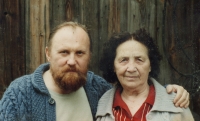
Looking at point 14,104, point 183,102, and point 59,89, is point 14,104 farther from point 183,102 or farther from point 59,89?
point 183,102

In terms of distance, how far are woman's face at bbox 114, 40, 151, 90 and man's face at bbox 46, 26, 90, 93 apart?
29 cm

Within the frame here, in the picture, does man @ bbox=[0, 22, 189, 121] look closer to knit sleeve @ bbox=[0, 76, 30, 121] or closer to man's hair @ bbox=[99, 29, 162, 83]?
knit sleeve @ bbox=[0, 76, 30, 121]

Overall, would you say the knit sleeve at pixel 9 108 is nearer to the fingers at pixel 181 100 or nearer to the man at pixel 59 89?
the man at pixel 59 89

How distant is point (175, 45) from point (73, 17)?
1.17m

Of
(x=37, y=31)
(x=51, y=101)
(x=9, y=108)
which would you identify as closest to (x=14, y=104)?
(x=9, y=108)

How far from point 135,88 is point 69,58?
1.90 feet

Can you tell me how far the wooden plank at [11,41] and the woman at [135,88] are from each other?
1050 millimetres

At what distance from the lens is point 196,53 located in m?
4.00

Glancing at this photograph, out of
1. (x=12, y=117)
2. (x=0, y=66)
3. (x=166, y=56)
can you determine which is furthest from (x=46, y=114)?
(x=166, y=56)

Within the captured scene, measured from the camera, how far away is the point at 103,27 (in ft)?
12.9

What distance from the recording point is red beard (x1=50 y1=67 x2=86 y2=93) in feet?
9.53

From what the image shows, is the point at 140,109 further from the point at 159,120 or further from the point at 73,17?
the point at 73,17

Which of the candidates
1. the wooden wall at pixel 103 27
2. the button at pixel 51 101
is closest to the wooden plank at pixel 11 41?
the wooden wall at pixel 103 27

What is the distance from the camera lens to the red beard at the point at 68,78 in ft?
9.53
